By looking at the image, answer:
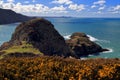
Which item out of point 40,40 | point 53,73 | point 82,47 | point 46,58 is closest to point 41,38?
point 40,40

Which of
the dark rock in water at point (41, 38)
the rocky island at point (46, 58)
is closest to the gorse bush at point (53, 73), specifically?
the rocky island at point (46, 58)

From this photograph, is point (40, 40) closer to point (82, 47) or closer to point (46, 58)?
point (82, 47)

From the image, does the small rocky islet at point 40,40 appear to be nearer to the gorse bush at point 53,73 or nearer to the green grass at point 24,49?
the green grass at point 24,49

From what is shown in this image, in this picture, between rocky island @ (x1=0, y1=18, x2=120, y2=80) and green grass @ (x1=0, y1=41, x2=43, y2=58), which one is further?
green grass @ (x1=0, y1=41, x2=43, y2=58)

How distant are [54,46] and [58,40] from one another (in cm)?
582

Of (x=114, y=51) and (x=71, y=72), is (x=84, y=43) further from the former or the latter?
(x=71, y=72)

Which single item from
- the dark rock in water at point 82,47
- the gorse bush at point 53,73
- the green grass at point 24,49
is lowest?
the dark rock in water at point 82,47

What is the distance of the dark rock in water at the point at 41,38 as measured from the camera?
12281 cm

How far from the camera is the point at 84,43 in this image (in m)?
159

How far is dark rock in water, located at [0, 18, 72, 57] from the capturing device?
12281 cm

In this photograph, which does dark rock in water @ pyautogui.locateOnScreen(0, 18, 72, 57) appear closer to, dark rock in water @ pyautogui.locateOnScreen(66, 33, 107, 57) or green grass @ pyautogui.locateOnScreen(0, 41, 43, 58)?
green grass @ pyautogui.locateOnScreen(0, 41, 43, 58)

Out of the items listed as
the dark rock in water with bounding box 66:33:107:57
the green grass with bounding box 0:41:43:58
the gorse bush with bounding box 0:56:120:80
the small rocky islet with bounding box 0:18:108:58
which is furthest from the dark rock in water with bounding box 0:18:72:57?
the gorse bush with bounding box 0:56:120:80

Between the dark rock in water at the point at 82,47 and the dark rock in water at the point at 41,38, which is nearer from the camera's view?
the dark rock in water at the point at 41,38

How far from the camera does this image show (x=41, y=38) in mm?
126062
